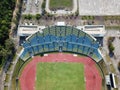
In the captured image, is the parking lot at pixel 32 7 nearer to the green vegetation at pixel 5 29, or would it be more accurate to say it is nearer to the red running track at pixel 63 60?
the green vegetation at pixel 5 29

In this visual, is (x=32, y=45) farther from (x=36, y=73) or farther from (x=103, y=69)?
(x=103, y=69)

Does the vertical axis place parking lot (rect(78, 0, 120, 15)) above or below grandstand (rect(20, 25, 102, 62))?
above

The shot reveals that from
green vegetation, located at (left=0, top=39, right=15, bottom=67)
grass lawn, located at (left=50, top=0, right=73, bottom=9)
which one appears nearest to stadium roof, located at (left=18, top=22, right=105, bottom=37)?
green vegetation, located at (left=0, top=39, right=15, bottom=67)

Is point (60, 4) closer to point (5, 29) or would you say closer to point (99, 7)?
point (99, 7)

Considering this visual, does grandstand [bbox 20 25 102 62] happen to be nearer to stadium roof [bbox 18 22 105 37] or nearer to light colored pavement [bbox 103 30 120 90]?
stadium roof [bbox 18 22 105 37]

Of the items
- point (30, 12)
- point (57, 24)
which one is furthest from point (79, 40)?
point (30, 12)

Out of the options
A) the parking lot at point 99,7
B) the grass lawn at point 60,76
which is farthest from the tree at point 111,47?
the parking lot at point 99,7

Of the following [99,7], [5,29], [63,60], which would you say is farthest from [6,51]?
[99,7]
